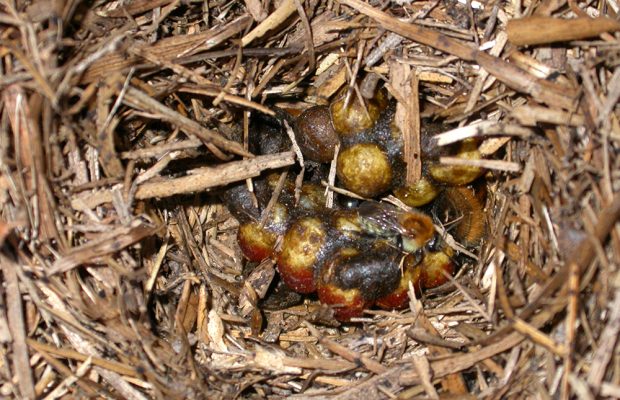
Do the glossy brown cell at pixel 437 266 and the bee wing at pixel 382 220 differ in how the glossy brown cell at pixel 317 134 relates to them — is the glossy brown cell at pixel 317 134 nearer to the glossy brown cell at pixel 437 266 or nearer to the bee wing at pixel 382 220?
the bee wing at pixel 382 220

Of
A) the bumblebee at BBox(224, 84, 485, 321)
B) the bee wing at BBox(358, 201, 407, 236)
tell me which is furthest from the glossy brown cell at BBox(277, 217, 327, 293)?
the bee wing at BBox(358, 201, 407, 236)

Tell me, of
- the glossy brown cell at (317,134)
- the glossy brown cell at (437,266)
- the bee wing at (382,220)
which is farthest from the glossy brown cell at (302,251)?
the glossy brown cell at (437,266)

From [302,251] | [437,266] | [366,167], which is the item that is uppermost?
[366,167]

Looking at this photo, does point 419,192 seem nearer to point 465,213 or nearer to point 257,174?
point 465,213

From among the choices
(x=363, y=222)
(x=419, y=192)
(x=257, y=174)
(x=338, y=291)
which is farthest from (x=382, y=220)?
(x=257, y=174)

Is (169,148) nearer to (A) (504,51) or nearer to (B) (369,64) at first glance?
(B) (369,64)

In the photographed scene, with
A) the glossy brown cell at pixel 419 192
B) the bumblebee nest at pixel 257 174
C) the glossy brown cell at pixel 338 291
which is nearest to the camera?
the bumblebee nest at pixel 257 174
